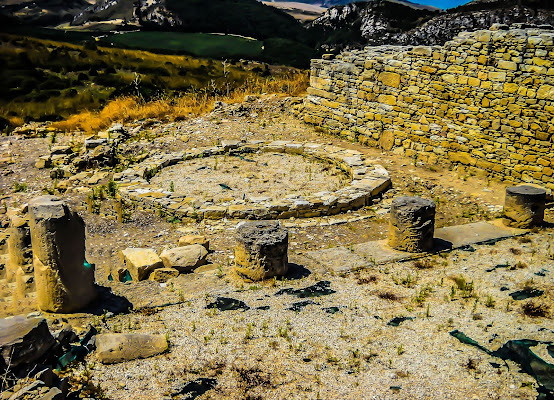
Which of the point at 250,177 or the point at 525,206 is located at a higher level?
the point at 525,206

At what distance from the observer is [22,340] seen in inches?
182

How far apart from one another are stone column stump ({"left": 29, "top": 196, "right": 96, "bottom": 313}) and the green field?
Result: 3221 centimetres

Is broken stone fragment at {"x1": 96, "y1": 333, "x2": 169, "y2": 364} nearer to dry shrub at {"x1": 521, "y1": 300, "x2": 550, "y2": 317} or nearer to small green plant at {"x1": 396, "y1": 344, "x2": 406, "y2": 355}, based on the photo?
small green plant at {"x1": 396, "y1": 344, "x2": 406, "y2": 355}

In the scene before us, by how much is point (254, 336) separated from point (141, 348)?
1.20 meters

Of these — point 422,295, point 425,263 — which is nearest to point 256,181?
point 425,263

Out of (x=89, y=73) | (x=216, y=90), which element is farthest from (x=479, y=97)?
(x=89, y=73)

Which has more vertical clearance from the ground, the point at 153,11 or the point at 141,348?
the point at 153,11

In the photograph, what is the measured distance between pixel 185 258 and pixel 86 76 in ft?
70.1

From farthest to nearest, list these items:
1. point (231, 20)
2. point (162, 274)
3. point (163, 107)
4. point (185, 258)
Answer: point (231, 20), point (163, 107), point (185, 258), point (162, 274)

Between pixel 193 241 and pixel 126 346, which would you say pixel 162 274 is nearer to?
pixel 193 241

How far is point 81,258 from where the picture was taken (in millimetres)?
6207

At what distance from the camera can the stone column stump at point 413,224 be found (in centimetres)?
795

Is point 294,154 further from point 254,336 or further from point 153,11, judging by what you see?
point 153,11

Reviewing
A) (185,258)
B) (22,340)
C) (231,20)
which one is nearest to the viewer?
(22,340)
